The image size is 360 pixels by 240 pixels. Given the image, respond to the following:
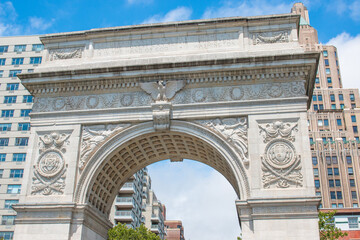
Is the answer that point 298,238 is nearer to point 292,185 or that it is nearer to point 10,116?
point 292,185

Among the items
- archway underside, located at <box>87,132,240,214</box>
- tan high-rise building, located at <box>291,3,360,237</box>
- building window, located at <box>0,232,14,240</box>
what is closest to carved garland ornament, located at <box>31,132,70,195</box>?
archway underside, located at <box>87,132,240,214</box>

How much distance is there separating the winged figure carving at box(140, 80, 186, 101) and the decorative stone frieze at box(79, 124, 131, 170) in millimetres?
2150

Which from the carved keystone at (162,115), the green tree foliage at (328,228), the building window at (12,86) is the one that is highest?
the building window at (12,86)

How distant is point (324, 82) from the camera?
103688 mm

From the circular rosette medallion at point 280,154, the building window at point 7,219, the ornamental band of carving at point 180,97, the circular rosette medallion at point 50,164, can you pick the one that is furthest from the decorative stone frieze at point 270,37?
the building window at point 7,219

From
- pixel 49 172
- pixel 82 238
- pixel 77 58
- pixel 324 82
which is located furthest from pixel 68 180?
pixel 324 82

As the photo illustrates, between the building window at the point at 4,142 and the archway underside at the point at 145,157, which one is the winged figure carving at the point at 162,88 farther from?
the building window at the point at 4,142

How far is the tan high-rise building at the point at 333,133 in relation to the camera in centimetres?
8112

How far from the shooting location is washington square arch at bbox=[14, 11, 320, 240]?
20469 millimetres

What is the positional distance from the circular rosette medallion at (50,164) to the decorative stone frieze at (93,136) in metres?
1.15

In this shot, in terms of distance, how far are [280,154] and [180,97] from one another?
5878 mm

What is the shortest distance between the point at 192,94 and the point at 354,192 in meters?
68.5

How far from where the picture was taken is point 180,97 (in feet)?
74.0

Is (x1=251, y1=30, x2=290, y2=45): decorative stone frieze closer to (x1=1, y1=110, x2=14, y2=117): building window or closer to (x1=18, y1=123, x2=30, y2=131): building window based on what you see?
(x1=18, y1=123, x2=30, y2=131): building window
